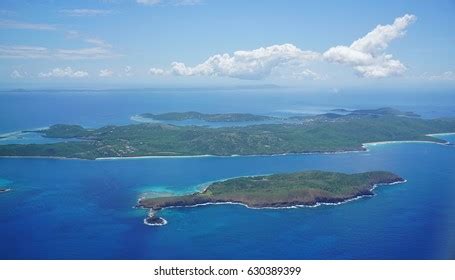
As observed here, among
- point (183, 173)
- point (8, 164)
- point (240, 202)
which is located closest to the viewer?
point (240, 202)

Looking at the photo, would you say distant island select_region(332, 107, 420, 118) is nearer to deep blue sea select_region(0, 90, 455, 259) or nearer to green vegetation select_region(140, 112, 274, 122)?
deep blue sea select_region(0, 90, 455, 259)

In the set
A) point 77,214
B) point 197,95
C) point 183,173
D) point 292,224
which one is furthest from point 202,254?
point 197,95

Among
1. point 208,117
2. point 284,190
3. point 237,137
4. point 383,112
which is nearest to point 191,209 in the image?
point 284,190

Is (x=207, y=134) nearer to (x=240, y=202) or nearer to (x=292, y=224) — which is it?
(x=240, y=202)

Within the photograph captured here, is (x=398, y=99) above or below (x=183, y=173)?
above

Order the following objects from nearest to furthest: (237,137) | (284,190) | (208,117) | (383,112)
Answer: (284,190)
(237,137)
(208,117)
(383,112)

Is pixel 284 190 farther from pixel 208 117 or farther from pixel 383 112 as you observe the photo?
pixel 383 112

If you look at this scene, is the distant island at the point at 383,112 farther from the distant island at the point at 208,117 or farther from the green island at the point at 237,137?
the distant island at the point at 208,117

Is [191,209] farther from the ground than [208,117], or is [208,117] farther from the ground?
[208,117]

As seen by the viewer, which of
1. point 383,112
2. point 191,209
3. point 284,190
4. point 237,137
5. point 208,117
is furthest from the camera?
point 383,112
